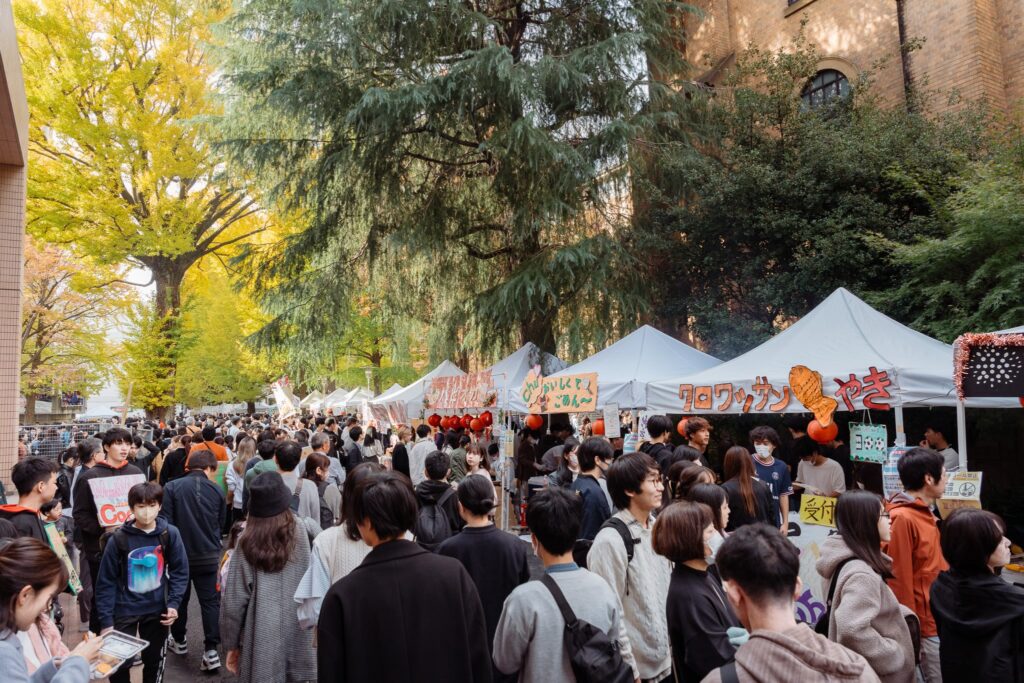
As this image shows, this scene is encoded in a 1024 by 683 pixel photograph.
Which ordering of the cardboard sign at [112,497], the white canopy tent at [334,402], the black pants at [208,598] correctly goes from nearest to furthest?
the cardboard sign at [112,497] < the black pants at [208,598] < the white canopy tent at [334,402]

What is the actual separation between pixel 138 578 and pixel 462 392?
889cm

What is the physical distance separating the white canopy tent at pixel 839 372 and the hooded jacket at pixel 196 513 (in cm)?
546

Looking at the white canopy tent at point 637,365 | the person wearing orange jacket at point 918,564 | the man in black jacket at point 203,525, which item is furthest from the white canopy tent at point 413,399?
the person wearing orange jacket at point 918,564

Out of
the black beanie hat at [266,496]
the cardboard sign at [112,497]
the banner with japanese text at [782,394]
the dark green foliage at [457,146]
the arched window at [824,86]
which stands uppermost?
the arched window at [824,86]

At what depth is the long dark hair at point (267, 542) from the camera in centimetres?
412

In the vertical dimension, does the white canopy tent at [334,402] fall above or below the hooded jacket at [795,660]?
above

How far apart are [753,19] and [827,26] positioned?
250 cm

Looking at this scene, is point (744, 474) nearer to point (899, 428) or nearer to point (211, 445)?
point (899, 428)

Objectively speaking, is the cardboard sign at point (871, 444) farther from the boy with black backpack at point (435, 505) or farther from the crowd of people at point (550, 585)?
the boy with black backpack at point (435, 505)

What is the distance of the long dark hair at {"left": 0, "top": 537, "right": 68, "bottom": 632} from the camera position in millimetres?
2500

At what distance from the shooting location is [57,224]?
758 inches

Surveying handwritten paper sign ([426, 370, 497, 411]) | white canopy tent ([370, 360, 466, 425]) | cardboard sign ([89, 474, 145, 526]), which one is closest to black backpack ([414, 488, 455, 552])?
cardboard sign ([89, 474, 145, 526])

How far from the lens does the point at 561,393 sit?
33.7 ft

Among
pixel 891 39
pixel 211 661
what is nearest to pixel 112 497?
pixel 211 661
